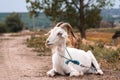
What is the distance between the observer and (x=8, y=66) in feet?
46.6

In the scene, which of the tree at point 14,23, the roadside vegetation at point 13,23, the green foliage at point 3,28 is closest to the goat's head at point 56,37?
the green foliage at point 3,28

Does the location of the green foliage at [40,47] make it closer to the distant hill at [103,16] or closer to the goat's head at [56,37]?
the goat's head at [56,37]

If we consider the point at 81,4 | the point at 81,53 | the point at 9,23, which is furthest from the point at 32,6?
the point at 9,23

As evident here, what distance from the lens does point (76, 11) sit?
4384cm

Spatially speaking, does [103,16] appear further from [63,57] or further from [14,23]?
[63,57]

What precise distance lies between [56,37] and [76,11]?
33.5 metres

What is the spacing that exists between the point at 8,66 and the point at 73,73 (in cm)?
366

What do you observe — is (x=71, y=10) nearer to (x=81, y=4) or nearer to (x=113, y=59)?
(x=81, y=4)

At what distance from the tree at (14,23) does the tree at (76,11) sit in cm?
3632

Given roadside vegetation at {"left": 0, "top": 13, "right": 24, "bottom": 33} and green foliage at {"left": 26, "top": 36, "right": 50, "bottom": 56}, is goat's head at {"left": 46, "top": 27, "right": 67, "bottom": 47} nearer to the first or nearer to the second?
green foliage at {"left": 26, "top": 36, "right": 50, "bottom": 56}

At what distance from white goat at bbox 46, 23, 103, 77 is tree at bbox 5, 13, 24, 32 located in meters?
67.6

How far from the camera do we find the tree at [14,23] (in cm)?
8009

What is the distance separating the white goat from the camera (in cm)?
1048

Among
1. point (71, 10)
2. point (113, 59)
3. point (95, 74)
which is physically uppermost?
point (95, 74)
